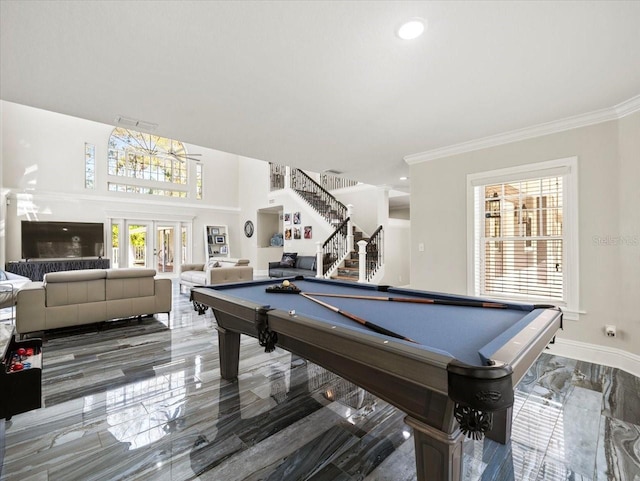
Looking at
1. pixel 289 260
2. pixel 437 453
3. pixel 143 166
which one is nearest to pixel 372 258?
pixel 289 260

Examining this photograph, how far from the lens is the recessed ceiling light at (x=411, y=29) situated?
71.5 inches

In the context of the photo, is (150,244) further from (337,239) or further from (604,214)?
(604,214)

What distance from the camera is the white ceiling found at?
1760mm

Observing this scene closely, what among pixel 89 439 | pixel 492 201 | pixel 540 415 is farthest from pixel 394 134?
pixel 89 439

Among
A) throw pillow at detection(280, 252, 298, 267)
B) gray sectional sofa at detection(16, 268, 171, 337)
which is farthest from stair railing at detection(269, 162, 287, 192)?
gray sectional sofa at detection(16, 268, 171, 337)

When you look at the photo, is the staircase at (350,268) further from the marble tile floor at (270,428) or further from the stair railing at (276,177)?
the marble tile floor at (270,428)

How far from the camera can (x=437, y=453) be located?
1132 mm

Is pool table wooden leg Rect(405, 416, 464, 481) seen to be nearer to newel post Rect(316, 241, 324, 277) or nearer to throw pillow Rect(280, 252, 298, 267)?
newel post Rect(316, 241, 324, 277)

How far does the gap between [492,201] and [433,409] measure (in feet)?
11.3

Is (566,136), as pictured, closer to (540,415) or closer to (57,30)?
(540,415)

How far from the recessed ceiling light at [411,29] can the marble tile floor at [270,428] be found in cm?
247

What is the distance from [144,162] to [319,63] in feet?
31.9

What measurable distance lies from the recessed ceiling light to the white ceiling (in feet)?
0.17

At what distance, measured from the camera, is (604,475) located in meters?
1.54
